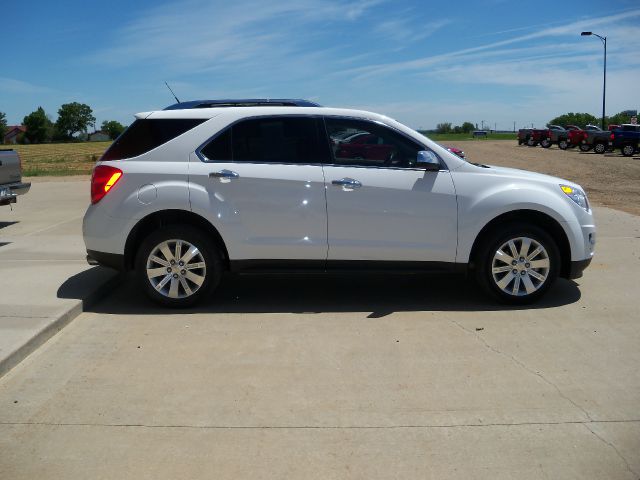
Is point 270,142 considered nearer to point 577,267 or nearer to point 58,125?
point 577,267

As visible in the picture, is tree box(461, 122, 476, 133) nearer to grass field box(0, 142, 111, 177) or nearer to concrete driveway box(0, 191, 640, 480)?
grass field box(0, 142, 111, 177)

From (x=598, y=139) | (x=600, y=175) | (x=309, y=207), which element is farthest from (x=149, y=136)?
(x=598, y=139)

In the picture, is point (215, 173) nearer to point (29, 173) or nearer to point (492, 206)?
point (492, 206)

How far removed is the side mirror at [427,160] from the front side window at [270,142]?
0.86 meters

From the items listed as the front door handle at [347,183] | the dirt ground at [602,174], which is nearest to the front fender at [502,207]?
the front door handle at [347,183]

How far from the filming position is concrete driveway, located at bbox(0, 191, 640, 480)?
3.43 metres

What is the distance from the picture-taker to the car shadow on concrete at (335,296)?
6.14 meters

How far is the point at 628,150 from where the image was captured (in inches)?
1308

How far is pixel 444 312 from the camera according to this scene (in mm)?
6012

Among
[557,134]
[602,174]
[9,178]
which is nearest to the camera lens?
[9,178]

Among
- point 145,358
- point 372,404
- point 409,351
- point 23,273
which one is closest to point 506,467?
point 372,404

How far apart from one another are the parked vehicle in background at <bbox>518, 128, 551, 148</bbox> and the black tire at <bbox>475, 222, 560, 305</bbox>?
41694 mm

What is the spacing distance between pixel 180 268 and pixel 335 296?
1.59 meters

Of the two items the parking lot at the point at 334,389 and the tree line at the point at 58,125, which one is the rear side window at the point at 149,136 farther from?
the tree line at the point at 58,125
